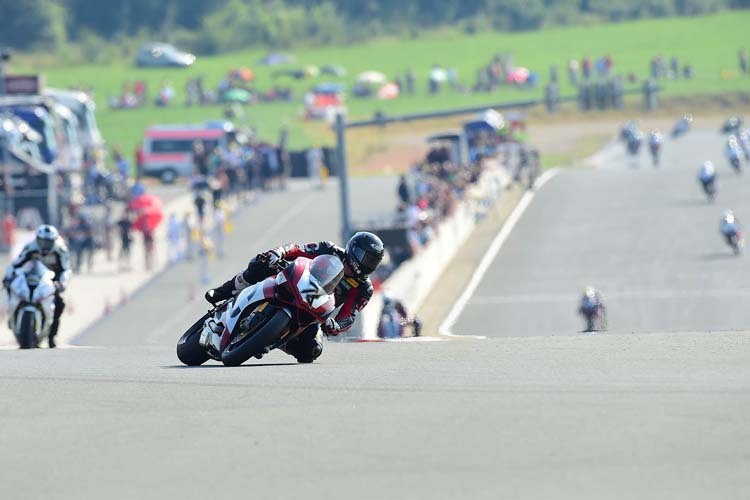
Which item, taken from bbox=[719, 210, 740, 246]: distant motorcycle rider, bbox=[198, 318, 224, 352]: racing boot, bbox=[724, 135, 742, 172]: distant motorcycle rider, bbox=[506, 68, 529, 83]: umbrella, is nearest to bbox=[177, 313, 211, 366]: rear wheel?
bbox=[198, 318, 224, 352]: racing boot

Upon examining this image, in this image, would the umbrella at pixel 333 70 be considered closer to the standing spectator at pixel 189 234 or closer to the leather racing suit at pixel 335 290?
the standing spectator at pixel 189 234

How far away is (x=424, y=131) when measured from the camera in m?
81.8

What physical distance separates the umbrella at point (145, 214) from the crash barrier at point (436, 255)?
610cm

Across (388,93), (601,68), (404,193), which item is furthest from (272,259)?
(601,68)

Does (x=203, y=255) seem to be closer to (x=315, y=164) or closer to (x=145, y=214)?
(x=145, y=214)

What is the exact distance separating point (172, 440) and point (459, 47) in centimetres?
9506

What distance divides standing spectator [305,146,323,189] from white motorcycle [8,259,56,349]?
128ft

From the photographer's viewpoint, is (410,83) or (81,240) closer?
(81,240)

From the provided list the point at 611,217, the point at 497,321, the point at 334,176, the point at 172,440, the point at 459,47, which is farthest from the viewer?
the point at 459,47

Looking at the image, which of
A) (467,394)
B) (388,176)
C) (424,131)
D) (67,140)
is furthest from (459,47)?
(467,394)

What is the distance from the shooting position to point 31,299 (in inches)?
594

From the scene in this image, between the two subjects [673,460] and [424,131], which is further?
[424,131]

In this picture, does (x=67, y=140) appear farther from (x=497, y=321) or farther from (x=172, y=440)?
(x=172, y=440)

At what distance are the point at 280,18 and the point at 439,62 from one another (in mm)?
14981
